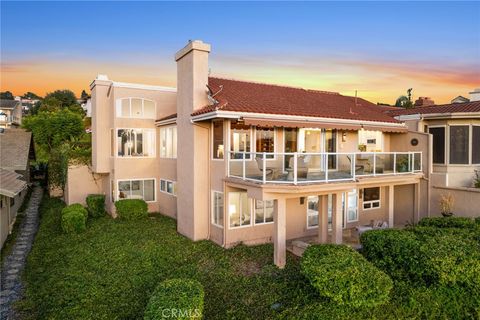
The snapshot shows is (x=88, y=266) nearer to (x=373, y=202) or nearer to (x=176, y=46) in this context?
(x=176, y=46)

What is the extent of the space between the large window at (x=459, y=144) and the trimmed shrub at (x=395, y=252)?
10620 mm

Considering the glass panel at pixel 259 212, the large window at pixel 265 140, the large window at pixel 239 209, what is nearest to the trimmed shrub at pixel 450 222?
the glass panel at pixel 259 212

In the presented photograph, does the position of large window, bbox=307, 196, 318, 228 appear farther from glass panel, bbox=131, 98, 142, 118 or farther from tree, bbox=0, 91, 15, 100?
tree, bbox=0, 91, 15, 100

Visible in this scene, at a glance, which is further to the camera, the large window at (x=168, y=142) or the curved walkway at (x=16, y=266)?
the large window at (x=168, y=142)

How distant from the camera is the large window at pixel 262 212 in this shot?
17.0 meters

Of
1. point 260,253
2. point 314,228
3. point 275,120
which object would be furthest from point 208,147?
point 314,228

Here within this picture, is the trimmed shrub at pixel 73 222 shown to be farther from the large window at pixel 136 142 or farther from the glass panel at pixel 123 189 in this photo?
the large window at pixel 136 142

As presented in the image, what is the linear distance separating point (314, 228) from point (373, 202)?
5.61m

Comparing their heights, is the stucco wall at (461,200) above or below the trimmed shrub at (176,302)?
above

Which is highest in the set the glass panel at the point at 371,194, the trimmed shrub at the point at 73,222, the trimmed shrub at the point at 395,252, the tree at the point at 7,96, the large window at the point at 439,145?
the tree at the point at 7,96

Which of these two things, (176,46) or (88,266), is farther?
(176,46)

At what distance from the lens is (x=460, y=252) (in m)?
10.2

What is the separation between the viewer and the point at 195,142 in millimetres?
17094

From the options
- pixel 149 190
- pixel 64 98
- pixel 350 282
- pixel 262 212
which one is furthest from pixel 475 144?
pixel 64 98
